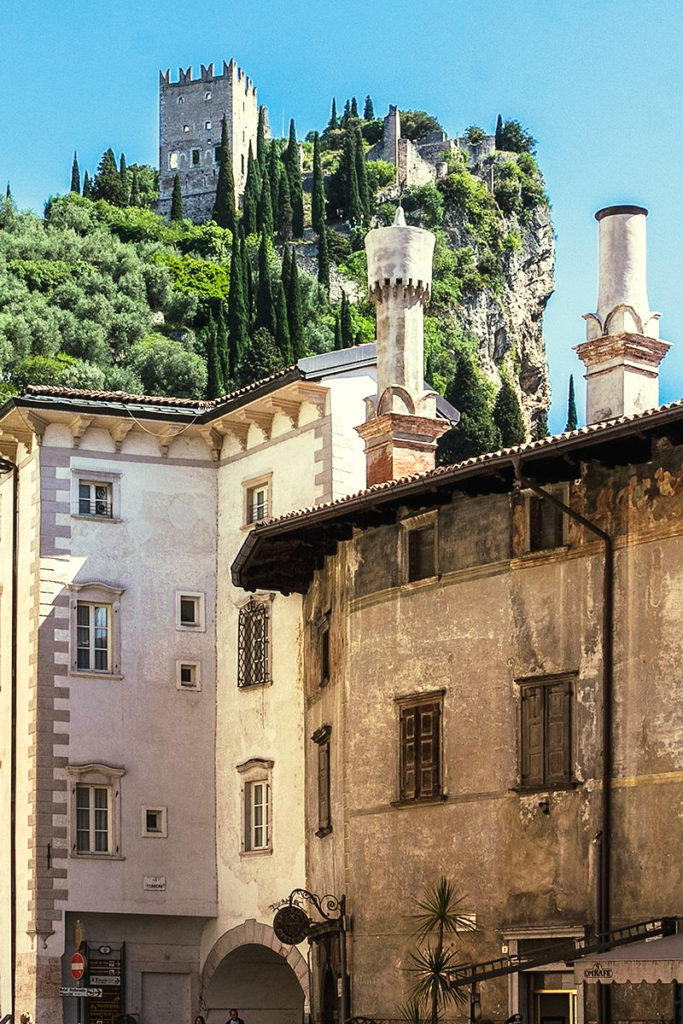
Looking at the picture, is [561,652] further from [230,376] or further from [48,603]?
[230,376]

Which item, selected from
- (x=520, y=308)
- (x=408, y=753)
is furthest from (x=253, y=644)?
(x=520, y=308)

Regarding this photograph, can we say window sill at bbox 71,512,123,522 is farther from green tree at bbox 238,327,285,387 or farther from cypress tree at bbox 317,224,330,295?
cypress tree at bbox 317,224,330,295

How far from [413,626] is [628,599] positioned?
4.57 m

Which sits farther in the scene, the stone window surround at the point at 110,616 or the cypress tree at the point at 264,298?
the cypress tree at the point at 264,298

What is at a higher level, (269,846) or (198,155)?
(198,155)

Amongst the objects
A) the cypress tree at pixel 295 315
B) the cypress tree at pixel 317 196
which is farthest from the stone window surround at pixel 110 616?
the cypress tree at pixel 317 196

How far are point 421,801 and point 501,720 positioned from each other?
208cm

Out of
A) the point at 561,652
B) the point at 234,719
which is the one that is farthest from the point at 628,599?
the point at 234,719

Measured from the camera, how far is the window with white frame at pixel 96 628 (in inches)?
1528

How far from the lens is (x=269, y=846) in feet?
121

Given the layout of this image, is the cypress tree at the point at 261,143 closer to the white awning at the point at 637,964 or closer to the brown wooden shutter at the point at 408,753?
the brown wooden shutter at the point at 408,753

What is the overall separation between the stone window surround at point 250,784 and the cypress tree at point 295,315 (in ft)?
213

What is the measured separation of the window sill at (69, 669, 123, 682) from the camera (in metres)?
38.6

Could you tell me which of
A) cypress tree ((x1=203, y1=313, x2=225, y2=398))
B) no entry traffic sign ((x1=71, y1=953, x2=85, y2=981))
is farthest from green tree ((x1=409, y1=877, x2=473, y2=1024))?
cypress tree ((x1=203, y1=313, x2=225, y2=398))
